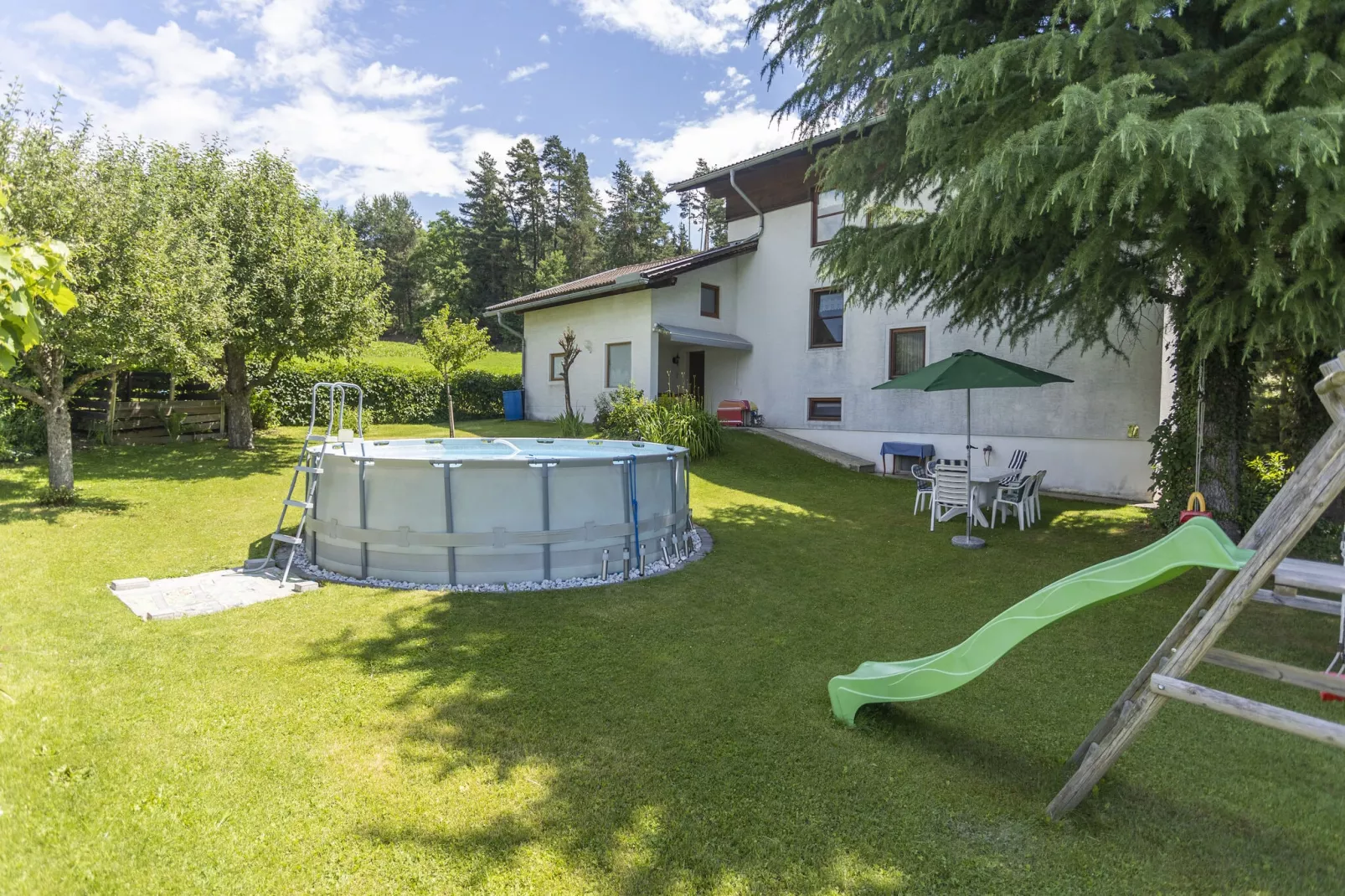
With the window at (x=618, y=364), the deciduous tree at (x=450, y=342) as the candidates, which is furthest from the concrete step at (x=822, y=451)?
the deciduous tree at (x=450, y=342)

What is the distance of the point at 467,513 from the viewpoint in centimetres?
568

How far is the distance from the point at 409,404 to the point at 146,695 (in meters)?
→ 17.1

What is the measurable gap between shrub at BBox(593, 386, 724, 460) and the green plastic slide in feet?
30.4

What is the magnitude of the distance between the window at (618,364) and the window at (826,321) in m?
4.89

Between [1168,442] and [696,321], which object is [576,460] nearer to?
Answer: [1168,442]

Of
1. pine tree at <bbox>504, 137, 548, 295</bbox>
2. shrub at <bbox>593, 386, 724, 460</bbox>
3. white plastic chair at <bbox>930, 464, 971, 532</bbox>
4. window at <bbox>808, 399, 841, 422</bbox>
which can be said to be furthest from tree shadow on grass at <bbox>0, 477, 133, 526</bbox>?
pine tree at <bbox>504, 137, 548, 295</bbox>

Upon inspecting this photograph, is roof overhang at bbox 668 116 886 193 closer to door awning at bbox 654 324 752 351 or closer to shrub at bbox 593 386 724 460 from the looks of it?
door awning at bbox 654 324 752 351

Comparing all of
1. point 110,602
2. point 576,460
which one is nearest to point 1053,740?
point 576,460

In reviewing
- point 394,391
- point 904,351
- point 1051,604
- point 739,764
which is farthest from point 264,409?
point 1051,604

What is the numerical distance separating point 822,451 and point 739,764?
12365 mm

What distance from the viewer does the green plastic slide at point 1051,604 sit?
7.75 ft

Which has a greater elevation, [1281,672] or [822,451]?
[822,451]

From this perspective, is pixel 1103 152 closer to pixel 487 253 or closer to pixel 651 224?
pixel 487 253

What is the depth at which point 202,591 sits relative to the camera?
5508mm
